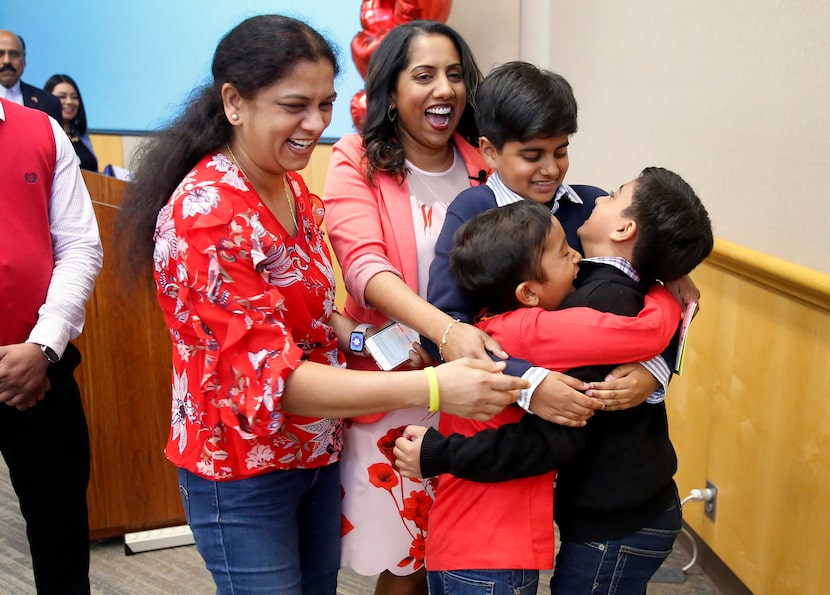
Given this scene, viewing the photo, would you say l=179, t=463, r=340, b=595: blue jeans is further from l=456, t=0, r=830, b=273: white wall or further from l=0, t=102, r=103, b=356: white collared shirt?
l=456, t=0, r=830, b=273: white wall

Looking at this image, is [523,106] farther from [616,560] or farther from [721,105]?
[721,105]

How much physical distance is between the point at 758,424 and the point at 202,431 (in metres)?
1.50

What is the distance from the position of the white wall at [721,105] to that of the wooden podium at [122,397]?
1763 mm

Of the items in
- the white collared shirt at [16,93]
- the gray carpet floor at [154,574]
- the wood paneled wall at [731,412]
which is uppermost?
the white collared shirt at [16,93]

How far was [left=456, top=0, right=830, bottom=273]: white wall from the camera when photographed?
183cm

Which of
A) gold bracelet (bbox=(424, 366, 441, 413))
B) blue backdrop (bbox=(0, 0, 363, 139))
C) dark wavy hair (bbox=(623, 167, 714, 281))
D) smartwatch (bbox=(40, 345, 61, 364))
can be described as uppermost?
blue backdrop (bbox=(0, 0, 363, 139))

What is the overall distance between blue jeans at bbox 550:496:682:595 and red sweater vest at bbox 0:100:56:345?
1252mm

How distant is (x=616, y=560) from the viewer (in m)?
1.27

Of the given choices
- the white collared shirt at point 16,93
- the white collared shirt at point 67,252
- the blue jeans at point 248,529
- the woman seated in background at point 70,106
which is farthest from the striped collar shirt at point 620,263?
the woman seated in background at point 70,106

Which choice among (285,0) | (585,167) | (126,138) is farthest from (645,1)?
(126,138)

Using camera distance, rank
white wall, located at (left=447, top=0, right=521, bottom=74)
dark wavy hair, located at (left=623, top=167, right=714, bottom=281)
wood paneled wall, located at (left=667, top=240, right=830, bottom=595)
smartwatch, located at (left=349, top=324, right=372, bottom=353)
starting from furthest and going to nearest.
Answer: white wall, located at (left=447, top=0, right=521, bottom=74) < wood paneled wall, located at (left=667, top=240, right=830, bottom=595) < smartwatch, located at (left=349, top=324, right=372, bottom=353) < dark wavy hair, located at (left=623, top=167, right=714, bottom=281)

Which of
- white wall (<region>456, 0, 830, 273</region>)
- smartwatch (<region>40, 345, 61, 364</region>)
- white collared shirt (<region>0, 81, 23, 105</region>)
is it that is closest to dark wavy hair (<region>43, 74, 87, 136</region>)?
white collared shirt (<region>0, 81, 23, 105</region>)

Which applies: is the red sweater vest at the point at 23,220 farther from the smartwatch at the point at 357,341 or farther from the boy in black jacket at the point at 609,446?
the boy in black jacket at the point at 609,446

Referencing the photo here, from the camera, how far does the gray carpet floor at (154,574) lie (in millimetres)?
2453
